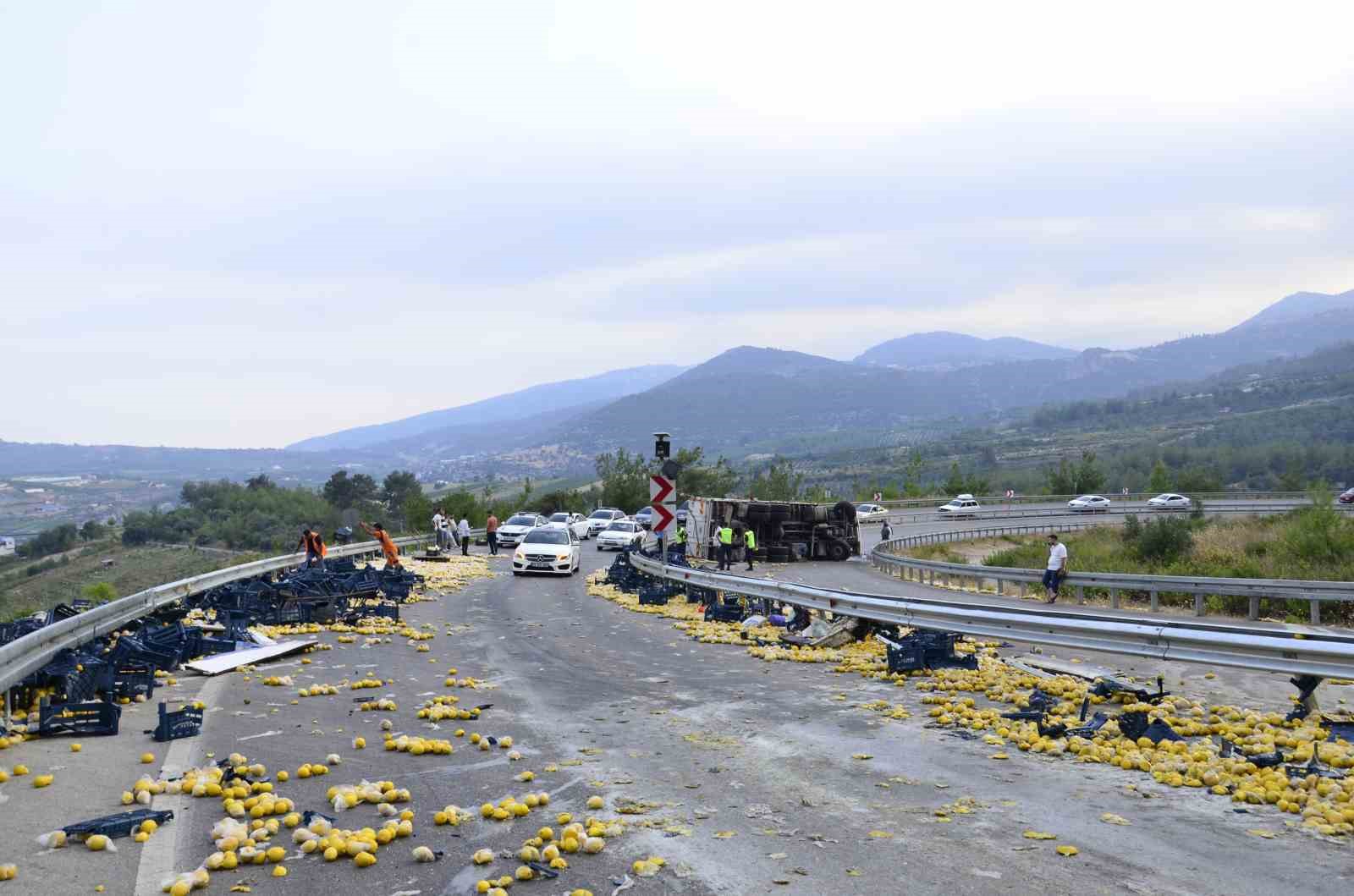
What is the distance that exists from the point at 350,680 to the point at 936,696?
21.7 feet

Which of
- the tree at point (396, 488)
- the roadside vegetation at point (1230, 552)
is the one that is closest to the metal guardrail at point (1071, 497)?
the roadside vegetation at point (1230, 552)

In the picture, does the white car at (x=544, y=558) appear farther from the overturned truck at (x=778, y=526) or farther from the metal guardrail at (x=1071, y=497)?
the metal guardrail at (x=1071, y=497)

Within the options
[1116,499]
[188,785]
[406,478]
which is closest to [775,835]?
[188,785]

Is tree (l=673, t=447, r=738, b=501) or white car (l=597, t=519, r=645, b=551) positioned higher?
tree (l=673, t=447, r=738, b=501)

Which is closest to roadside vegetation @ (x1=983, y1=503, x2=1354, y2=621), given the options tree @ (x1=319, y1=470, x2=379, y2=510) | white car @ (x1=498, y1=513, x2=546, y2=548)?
white car @ (x1=498, y1=513, x2=546, y2=548)

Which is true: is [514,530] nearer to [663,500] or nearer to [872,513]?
[663,500]

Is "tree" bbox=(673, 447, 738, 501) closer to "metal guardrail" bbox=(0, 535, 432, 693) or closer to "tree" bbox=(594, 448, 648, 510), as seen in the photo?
"tree" bbox=(594, 448, 648, 510)

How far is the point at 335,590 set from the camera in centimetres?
1870

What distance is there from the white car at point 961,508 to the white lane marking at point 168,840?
2660 inches

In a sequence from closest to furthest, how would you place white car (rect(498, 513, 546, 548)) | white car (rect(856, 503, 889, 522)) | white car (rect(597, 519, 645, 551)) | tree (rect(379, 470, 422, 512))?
white car (rect(498, 513, 546, 548)), white car (rect(597, 519, 645, 551)), white car (rect(856, 503, 889, 522)), tree (rect(379, 470, 422, 512))

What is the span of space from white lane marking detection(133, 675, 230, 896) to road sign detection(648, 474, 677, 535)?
1701cm

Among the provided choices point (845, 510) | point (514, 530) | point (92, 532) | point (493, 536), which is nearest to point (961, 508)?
point (845, 510)

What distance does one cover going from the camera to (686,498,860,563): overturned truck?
38656 millimetres

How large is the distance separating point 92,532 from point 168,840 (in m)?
75.9
